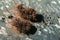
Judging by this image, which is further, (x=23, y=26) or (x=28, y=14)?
(x=28, y=14)

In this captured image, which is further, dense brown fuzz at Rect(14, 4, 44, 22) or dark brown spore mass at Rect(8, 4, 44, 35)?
dense brown fuzz at Rect(14, 4, 44, 22)

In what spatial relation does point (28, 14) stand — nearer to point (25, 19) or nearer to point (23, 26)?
point (25, 19)

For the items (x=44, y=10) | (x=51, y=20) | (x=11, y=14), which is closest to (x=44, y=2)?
(x=44, y=10)

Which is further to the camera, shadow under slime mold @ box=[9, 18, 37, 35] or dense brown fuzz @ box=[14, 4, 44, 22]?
dense brown fuzz @ box=[14, 4, 44, 22]

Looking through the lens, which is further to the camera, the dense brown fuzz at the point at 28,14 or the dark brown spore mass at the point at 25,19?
the dense brown fuzz at the point at 28,14

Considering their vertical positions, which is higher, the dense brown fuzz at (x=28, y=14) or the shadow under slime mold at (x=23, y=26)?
the dense brown fuzz at (x=28, y=14)

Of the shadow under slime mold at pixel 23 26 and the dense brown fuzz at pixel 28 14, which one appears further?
the dense brown fuzz at pixel 28 14

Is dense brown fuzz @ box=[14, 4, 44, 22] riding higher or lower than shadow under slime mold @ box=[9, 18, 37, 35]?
higher

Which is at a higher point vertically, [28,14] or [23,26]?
[28,14]

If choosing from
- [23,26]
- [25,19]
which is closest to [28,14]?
[25,19]

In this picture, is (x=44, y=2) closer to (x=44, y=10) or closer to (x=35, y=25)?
(x=44, y=10)
